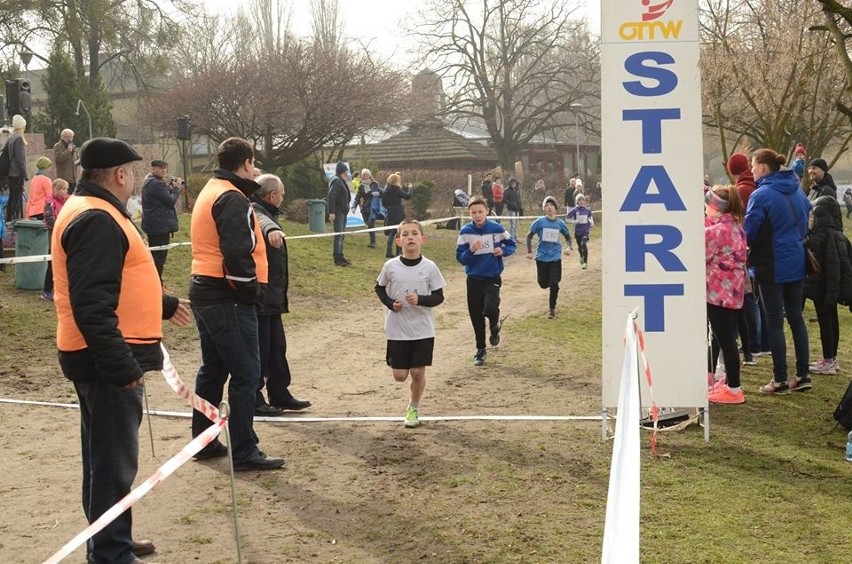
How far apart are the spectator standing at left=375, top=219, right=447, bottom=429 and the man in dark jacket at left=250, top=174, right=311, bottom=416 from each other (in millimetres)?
917

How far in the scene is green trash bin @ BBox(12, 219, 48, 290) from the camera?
16500mm

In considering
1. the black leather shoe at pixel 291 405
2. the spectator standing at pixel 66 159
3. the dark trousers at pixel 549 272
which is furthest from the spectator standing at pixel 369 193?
the black leather shoe at pixel 291 405

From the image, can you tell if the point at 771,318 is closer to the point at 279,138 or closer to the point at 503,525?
the point at 503,525

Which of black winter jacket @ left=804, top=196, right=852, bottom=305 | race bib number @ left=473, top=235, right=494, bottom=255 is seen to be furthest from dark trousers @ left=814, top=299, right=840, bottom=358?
race bib number @ left=473, top=235, right=494, bottom=255

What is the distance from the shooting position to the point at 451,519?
6379mm

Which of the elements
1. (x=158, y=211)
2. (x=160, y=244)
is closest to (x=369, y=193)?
(x=160, y=244)

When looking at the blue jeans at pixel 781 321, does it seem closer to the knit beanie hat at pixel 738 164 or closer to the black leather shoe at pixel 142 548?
the knit beanie hat at pixel 738 164

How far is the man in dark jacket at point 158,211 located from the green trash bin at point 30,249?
1.55m

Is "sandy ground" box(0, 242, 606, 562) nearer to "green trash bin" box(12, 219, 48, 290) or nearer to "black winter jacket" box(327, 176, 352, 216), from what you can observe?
"green trash bin" box(12, 219, 48, 290)

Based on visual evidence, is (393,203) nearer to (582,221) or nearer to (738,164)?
(582,221)

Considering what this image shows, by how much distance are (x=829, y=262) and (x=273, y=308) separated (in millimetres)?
5309

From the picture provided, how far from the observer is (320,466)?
764cm

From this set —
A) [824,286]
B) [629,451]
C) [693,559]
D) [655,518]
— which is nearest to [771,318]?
[824,286]

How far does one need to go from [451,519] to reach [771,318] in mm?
4923
